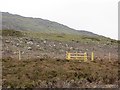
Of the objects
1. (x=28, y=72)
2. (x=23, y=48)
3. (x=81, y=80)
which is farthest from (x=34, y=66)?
(x=23, y=48)

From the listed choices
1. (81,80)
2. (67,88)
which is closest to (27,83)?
(67,88)

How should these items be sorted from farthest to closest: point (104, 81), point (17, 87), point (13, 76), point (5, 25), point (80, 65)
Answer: point (5, 25) → point (80, 65) → point (104, 81) → point (13, 76) → point (17, 87)

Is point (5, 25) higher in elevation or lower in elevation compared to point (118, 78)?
higher

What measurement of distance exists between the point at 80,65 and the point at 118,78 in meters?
5.32

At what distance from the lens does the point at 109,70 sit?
1438 inches

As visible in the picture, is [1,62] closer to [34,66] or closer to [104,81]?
[34,66]

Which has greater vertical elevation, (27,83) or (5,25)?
(5,25)

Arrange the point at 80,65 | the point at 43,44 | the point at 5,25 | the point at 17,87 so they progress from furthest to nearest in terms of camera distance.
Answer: the point at 5,25 < the point at 43,44 < the point at 80,65 < the point at 17,87

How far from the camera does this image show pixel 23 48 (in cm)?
6919

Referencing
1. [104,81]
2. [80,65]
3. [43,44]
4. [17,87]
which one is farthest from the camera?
[43,44]

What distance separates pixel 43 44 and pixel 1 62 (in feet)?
134

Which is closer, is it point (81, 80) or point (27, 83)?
point (27, 83)

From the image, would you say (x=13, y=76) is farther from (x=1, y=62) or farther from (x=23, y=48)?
(x=23, y=48)

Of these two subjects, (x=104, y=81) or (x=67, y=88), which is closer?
(x=67, y=88)
